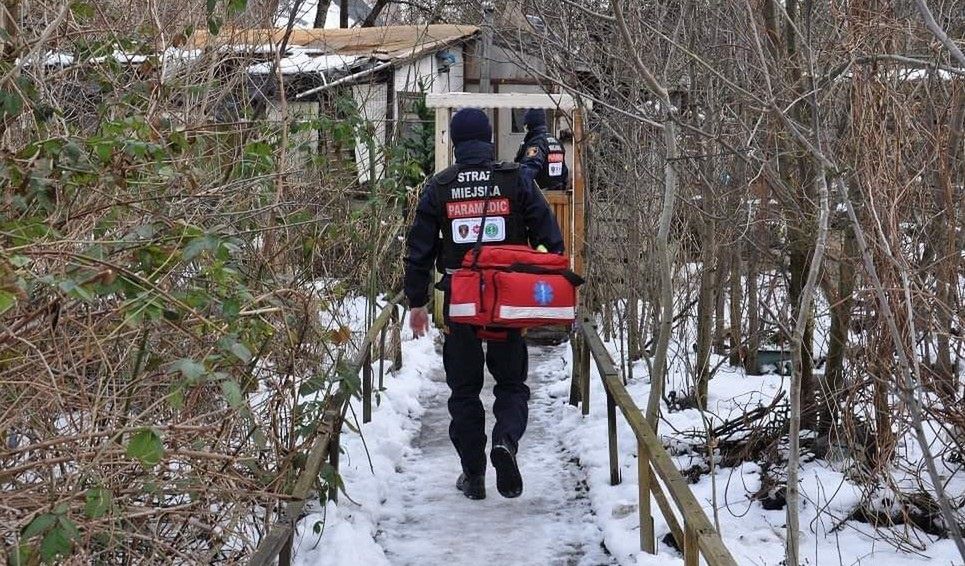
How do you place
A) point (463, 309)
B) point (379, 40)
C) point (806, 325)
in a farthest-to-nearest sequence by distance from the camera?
point (379, 40)
point (806, 325)
point (463, 309)

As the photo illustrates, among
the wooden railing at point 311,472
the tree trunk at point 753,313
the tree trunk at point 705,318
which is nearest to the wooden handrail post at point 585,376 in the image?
the tree trunk at point 705,318

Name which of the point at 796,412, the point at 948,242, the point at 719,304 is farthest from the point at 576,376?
the point at 796,412

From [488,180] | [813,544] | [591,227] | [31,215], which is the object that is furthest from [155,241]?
[591,227]

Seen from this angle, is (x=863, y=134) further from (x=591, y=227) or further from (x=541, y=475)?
(x=591, y=227)

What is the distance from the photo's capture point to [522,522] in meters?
5.67

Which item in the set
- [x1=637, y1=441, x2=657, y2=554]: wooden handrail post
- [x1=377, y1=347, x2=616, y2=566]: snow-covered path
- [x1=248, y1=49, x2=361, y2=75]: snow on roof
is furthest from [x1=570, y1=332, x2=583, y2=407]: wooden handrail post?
[x1=248, y1=49, x2=361, y2=75]: snow on roof

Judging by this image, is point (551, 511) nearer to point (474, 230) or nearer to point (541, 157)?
point (474, 230)

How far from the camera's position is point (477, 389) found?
6.01m

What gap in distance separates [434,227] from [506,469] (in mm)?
1321

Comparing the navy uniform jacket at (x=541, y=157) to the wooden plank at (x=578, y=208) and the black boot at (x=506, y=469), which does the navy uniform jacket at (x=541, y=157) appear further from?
the black boot at (x=506, y=469)

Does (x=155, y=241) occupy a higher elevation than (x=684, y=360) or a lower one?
higher

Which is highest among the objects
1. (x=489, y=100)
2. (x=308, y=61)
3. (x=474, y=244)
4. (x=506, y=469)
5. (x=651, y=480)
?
(x=308, y=61)

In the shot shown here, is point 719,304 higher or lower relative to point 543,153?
lower

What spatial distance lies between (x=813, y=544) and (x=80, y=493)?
3570mm
